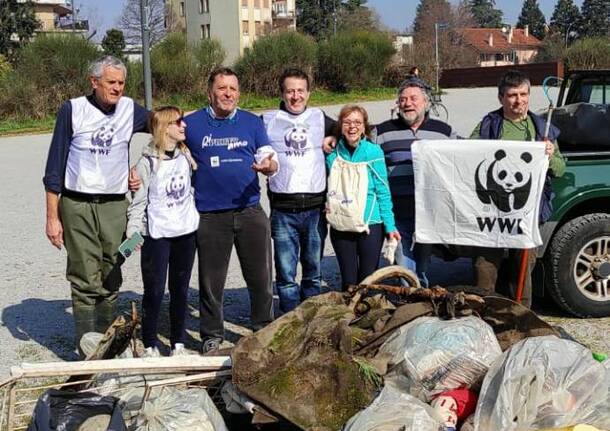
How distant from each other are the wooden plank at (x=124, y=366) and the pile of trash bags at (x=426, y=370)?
0.90 ft

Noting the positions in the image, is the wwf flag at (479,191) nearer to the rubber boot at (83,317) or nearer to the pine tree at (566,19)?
the rubber boot at (83,317)

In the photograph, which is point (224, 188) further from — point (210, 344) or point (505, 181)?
point (505, 181)

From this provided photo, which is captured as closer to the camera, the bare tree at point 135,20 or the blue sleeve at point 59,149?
the blue sleeve at point 59,149

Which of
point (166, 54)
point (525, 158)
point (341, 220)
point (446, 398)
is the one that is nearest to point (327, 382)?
point (446, 398)

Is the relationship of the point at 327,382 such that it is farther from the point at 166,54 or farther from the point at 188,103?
the point at 166,54

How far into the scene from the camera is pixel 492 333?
375 cm

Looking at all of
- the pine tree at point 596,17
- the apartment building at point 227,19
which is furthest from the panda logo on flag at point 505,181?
the pine tree at point 596,17

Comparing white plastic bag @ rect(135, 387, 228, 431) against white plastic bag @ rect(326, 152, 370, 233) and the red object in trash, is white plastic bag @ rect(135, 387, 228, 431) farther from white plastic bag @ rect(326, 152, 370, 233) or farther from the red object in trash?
white plastic bag @ rect(326, 152, 370, 233)

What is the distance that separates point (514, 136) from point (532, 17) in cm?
12237

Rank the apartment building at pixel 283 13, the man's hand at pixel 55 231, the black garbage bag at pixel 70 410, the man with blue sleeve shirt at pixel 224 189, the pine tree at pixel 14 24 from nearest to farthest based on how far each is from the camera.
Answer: the black garbage bag at pixel 70 410, the man with blue sleeve shirt at pixel 224 189, the man's hand at pixel 55 231, the pine tree at pixel 14 24, the apartment building at pixel 283 13

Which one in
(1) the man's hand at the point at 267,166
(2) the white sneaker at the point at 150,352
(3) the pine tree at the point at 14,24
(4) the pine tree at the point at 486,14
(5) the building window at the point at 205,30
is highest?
(4) the pine tree at the point at 486,14

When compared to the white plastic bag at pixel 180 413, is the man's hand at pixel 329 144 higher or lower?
higher

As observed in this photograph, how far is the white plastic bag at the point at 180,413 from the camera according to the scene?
11.6 ft

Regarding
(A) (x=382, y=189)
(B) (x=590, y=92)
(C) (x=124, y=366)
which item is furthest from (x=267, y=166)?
(B) (x=590, y=92)
